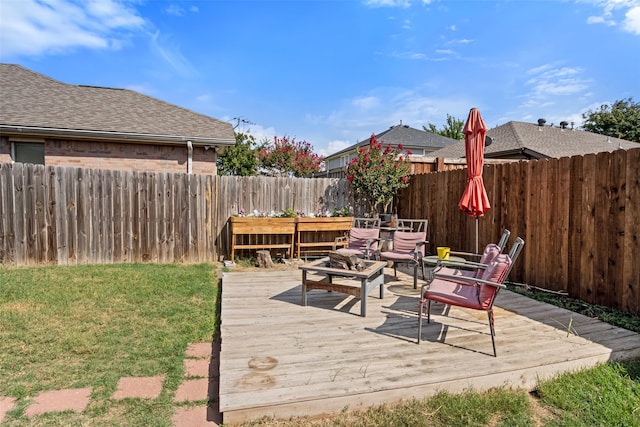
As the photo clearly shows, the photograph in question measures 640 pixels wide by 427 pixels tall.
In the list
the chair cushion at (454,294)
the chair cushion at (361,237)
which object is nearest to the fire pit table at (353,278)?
the chair cushion at (454,294)

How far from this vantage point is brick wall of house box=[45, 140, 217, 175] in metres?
8.52

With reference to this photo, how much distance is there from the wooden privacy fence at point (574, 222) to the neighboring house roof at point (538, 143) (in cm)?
691

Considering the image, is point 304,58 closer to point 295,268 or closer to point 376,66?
point 376,66

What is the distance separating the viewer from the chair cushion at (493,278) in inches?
117

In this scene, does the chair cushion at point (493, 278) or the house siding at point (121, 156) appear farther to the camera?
the house siding at point (121, 156)

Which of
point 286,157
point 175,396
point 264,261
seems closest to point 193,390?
point 175,396

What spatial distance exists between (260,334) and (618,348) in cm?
329

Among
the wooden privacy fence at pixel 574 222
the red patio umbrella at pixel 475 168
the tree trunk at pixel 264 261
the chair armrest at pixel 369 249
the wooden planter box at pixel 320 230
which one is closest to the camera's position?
the wooden privacy fence at pixel 574 222

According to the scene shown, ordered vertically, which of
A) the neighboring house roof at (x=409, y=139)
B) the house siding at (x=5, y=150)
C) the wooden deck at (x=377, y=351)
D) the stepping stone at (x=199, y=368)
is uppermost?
the neighboring house roof at (x=409, y=139)

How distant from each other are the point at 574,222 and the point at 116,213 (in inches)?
317

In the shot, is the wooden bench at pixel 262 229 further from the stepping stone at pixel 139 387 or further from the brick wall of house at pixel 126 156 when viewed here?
the stepping stone at pixel 139 387

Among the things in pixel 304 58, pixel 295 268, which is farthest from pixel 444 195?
pixel 304 58

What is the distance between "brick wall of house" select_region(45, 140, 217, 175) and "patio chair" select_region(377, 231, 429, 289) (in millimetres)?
5935

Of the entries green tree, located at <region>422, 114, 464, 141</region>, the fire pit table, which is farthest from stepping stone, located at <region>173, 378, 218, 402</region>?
green tree, located at <region>422, 114, 464, 141</region>
